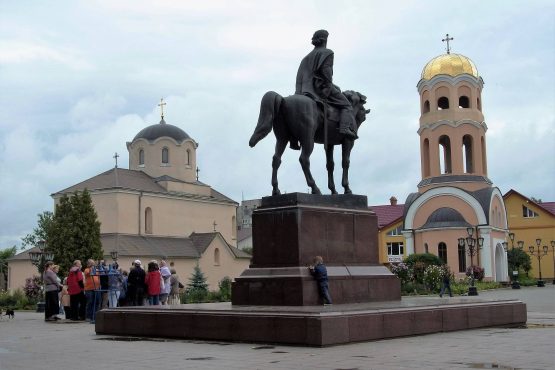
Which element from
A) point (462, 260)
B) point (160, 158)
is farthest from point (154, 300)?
point (160, 158)

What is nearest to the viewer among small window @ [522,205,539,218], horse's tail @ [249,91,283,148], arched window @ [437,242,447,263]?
horse's tail @ [249,91,283,148]

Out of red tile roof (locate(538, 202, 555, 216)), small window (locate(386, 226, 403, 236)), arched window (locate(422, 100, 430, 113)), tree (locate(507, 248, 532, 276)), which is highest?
arched window (locate(422, 100, 430, 113))

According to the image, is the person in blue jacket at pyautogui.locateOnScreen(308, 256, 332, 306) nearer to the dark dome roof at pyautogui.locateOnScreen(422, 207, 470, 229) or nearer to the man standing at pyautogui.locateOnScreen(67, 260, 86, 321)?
the man standing at pyautogui.locateOnScreen(67, 260, 86, 321)

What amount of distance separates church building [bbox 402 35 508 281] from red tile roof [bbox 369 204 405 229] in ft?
43.8

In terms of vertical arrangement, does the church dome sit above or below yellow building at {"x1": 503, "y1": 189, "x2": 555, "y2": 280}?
above

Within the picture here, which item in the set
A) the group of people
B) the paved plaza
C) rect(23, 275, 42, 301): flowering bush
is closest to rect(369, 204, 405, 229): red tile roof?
rect(23, 275, 42, 301): flowering bush

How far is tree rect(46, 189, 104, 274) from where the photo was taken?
42.2 meters

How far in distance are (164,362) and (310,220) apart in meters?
4.76

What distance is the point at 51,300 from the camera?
20234 millimetres

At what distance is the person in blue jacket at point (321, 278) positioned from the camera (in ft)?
41.3

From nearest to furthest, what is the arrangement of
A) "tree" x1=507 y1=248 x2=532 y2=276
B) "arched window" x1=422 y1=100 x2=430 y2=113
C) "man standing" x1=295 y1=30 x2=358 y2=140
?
"man standing" x1=295 y1=30 x2=358 y2=140
"arched window" x1=422 y1=100 x2=430 y2=113
"tree" x1=507 y1=248 x2=532 y2=276

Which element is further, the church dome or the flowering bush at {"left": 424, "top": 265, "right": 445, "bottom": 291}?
the church dome

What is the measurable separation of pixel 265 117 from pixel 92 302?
27.9ft

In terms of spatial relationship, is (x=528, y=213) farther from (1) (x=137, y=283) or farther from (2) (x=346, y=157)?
(2) (x=346, y=157)
